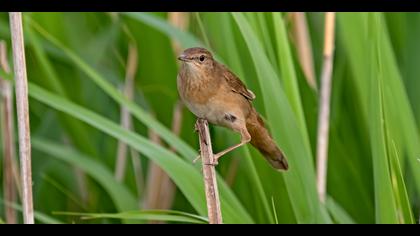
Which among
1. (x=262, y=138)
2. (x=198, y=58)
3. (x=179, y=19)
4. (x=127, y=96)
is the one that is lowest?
(x=262, y=138)

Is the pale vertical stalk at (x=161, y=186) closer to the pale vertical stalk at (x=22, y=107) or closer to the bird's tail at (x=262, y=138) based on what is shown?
the bird's tail at (x=262, y=138)

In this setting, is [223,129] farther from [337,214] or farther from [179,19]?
[337,214]

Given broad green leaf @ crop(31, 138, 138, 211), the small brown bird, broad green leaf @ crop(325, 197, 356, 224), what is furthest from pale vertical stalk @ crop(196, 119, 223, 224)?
broad green leaf @ crop(31, 138, 138, 211)

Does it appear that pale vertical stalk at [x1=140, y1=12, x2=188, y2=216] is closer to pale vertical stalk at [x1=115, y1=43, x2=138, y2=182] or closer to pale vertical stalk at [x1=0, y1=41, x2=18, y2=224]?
pale vertical stalk at [x1=115, y1=43, x2=138, y2=182]

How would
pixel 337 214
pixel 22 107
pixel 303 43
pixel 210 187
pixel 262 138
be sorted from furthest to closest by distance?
pixel 303 43 < pixel 337 214 < pixel 262 138 < pixel 22 107 < pixel 210 187

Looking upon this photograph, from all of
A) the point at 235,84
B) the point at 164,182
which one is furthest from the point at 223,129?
the point at 235,84

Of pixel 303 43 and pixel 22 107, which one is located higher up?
pixel 303 43

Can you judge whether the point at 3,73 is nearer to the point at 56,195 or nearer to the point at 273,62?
the point at 273,62
